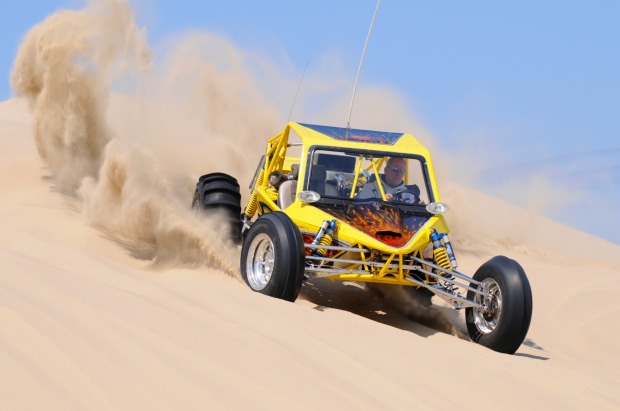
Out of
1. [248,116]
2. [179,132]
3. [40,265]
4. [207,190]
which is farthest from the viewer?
[248,116]

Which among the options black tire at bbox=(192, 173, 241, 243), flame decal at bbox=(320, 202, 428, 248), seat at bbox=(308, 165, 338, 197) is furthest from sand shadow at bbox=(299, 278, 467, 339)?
black tire at bbox=(192, 173, 241, 243)

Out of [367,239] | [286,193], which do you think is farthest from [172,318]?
[286,193]

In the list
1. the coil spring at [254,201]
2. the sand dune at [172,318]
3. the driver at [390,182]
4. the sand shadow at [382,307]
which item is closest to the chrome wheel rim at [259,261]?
the sand dune at [172,318]

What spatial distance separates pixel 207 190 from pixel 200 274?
2829 mm

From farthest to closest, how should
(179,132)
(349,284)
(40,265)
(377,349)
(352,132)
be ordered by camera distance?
(179,132) → (349,284) → (352,132) → (40,265) → (377,349)

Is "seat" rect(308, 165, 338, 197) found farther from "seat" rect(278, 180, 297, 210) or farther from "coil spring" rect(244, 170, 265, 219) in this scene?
"coil spring" rect(244, 170, 265, 219)

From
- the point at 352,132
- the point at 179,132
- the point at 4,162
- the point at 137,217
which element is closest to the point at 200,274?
the point at 137,217

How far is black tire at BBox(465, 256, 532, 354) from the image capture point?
7.09 m

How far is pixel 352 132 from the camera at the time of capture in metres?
9.27

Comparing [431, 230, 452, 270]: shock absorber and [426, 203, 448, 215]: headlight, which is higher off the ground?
[426, 203, 448, 215]: headlight

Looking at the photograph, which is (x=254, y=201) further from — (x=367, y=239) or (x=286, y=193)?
(x=367, y=239)

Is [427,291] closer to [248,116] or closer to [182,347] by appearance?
[182,347]

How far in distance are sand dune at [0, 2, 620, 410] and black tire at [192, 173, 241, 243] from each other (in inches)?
11.4

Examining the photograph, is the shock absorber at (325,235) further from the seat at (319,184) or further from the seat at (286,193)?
the seat at (286,193)
